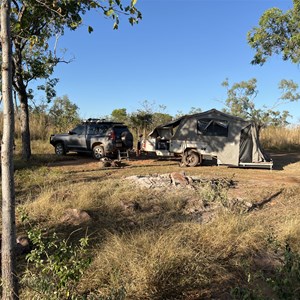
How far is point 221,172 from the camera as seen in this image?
42.0 feet

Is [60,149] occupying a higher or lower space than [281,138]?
lower

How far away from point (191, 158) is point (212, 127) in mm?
1567

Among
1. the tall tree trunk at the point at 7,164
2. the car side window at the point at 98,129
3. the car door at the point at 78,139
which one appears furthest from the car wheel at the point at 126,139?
the tall tree trunk at the point at 7,164

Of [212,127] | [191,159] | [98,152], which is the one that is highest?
[212,127]

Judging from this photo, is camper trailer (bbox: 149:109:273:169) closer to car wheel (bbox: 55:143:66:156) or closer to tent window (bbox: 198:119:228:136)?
tent window (bbox: 198:119:228:136)

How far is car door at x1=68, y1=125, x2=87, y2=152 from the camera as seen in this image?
16.0 metres

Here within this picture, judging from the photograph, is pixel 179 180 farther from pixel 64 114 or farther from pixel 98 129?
pixel 64 114

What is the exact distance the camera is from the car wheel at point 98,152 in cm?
1545

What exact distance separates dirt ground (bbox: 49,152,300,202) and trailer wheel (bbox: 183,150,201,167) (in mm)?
265

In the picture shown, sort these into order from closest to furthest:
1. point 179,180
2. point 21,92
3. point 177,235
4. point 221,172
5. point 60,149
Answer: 1. point 177,235
2. point 179,180
3. point 221,172
4. point 21,92
5. point 60,149

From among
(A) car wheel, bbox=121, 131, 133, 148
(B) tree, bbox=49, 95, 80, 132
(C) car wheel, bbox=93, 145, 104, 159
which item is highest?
(B) tree, bbox=49, 95, 80, 132

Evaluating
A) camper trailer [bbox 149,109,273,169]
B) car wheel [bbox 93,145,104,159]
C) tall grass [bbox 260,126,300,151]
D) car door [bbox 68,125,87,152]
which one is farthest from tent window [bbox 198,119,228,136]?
tall grass [bbox 260,126,300,151]

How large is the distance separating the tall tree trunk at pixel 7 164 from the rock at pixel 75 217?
118 inches

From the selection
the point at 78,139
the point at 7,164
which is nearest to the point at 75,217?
the point at 7,164
